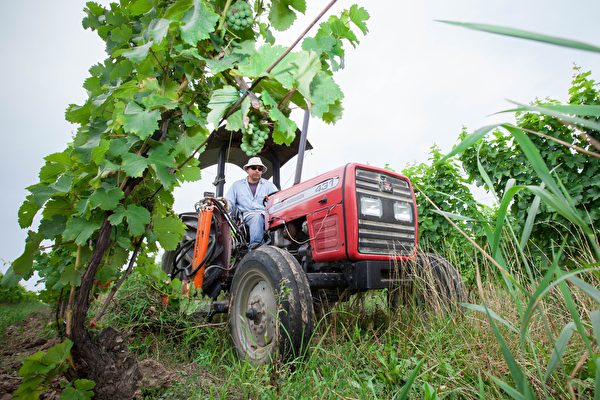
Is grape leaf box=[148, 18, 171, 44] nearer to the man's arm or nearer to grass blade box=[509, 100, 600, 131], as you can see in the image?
grass blade box=[509, 100, 600, 131]

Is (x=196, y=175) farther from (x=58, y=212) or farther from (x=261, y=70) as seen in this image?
(x=261, y=70)

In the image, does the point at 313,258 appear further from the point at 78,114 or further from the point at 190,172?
the point at 78,114

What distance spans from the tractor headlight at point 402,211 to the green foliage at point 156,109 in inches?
73.2

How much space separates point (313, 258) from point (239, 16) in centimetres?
211

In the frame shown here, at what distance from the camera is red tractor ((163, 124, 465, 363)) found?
2.44 metres

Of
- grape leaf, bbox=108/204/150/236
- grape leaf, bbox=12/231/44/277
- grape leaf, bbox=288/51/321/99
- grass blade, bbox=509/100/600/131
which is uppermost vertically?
grape leaf, bbox=288/51/321/99

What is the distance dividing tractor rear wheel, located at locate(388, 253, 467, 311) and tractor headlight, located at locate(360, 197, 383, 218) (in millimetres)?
424

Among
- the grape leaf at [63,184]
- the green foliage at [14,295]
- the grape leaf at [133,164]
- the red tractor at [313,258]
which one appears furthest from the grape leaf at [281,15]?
the green foliage at [14,295]

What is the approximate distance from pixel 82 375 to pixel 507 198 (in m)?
1.72

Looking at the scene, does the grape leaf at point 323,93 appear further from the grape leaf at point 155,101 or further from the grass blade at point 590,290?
the grass blade at point 590,290

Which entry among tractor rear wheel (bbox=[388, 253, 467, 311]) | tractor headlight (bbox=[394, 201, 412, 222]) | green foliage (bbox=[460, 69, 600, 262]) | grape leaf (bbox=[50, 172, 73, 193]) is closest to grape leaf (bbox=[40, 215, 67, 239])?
grape leaf (bbox=[50, 172, 73, 193])

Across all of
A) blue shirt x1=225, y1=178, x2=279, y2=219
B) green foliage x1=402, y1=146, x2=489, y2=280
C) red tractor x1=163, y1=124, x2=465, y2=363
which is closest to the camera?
red tractor x1=163, y1=124, x2=465, y2=363

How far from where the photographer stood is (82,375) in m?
1.67

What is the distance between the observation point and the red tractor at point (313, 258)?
244 cm
